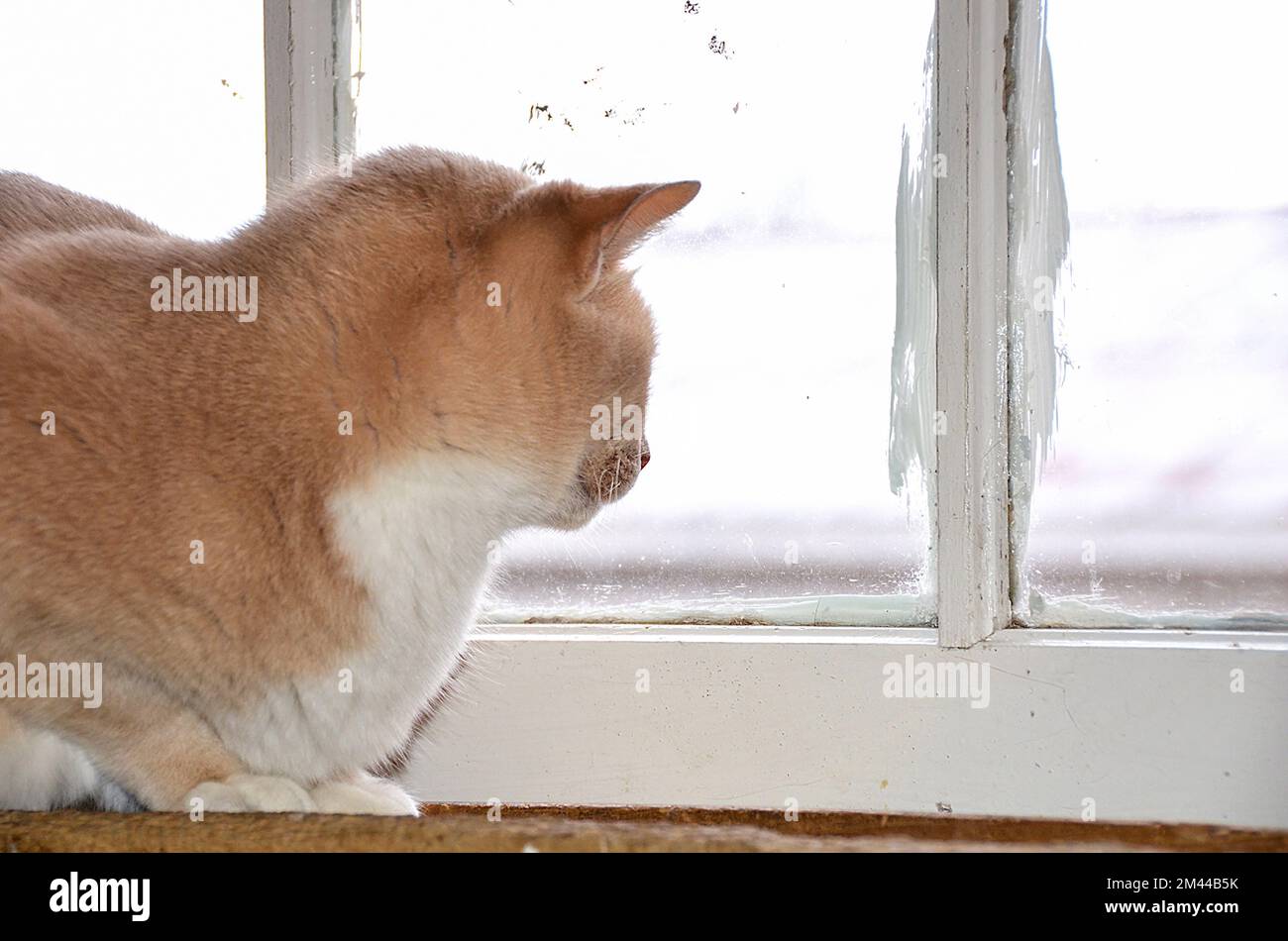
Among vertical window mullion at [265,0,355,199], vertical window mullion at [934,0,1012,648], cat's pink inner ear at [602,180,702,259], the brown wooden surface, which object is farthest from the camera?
vertical window mullion at [265,0,355,199]

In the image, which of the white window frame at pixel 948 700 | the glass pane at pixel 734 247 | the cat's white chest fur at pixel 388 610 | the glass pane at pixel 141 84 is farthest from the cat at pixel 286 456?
the glass pane at pixel 141 84

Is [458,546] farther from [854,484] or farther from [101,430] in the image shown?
[854,484]

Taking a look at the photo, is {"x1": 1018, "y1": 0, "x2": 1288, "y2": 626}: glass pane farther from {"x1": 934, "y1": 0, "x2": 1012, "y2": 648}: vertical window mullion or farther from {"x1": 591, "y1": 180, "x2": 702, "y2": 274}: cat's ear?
{"x1": 591, "y1": 180, "x2": 702, "y2": 274}: cat's ear

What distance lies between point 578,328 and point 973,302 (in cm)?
66

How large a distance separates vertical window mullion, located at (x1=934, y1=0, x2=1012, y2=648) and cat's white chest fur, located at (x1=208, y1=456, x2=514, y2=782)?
26.6 inches

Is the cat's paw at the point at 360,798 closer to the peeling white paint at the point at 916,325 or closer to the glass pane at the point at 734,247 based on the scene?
the glass pane at the point at 734,247

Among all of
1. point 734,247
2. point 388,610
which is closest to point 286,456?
point 388,610

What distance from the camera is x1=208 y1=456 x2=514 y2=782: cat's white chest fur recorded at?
0.95 metres

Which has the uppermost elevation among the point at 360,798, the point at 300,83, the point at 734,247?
the point at 300,83

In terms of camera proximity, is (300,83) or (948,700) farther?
(300,83)

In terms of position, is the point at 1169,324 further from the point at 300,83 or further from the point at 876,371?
the point at 300,83

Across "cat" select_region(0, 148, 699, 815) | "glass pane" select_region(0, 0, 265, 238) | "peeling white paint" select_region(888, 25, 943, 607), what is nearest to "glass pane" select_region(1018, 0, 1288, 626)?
"peeling white paint" select_region(888, 25, 943, 607)

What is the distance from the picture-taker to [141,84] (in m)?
1.65
